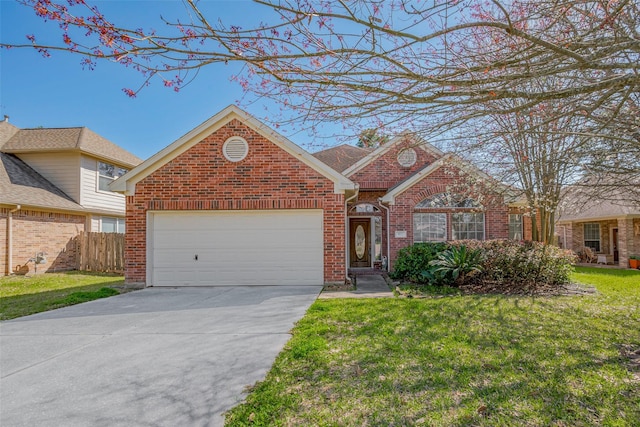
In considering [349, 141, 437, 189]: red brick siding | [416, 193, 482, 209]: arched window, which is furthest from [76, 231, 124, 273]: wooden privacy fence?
[416, 193, 482, 209]: arched window

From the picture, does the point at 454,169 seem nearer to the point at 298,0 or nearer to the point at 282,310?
the point at 282,310

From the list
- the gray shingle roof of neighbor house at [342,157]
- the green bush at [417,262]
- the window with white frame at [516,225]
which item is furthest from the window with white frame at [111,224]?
the window with white frame at [516,225]

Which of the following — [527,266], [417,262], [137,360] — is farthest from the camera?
[417,262]

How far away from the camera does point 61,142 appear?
15.6 meters

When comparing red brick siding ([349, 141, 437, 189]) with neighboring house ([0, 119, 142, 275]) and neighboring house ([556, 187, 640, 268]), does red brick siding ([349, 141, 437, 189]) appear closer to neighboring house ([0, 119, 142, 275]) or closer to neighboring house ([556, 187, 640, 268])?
neighboring house ([556, 187, 640, 268])

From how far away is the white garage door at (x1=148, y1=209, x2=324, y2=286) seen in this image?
386 inches

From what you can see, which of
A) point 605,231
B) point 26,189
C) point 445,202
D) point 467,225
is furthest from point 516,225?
point 26,189

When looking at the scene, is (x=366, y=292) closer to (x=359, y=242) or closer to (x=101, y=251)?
(x=359, y=242)

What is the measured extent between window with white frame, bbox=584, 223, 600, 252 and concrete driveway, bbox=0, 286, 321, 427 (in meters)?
20.2

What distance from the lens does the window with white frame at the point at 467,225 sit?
13062 millimetres

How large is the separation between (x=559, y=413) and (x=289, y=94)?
4.14 metres

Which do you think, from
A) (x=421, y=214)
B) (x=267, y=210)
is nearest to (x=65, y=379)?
(x=267, y=210)

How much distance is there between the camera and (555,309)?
6.79 meters

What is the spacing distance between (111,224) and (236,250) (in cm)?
1151
